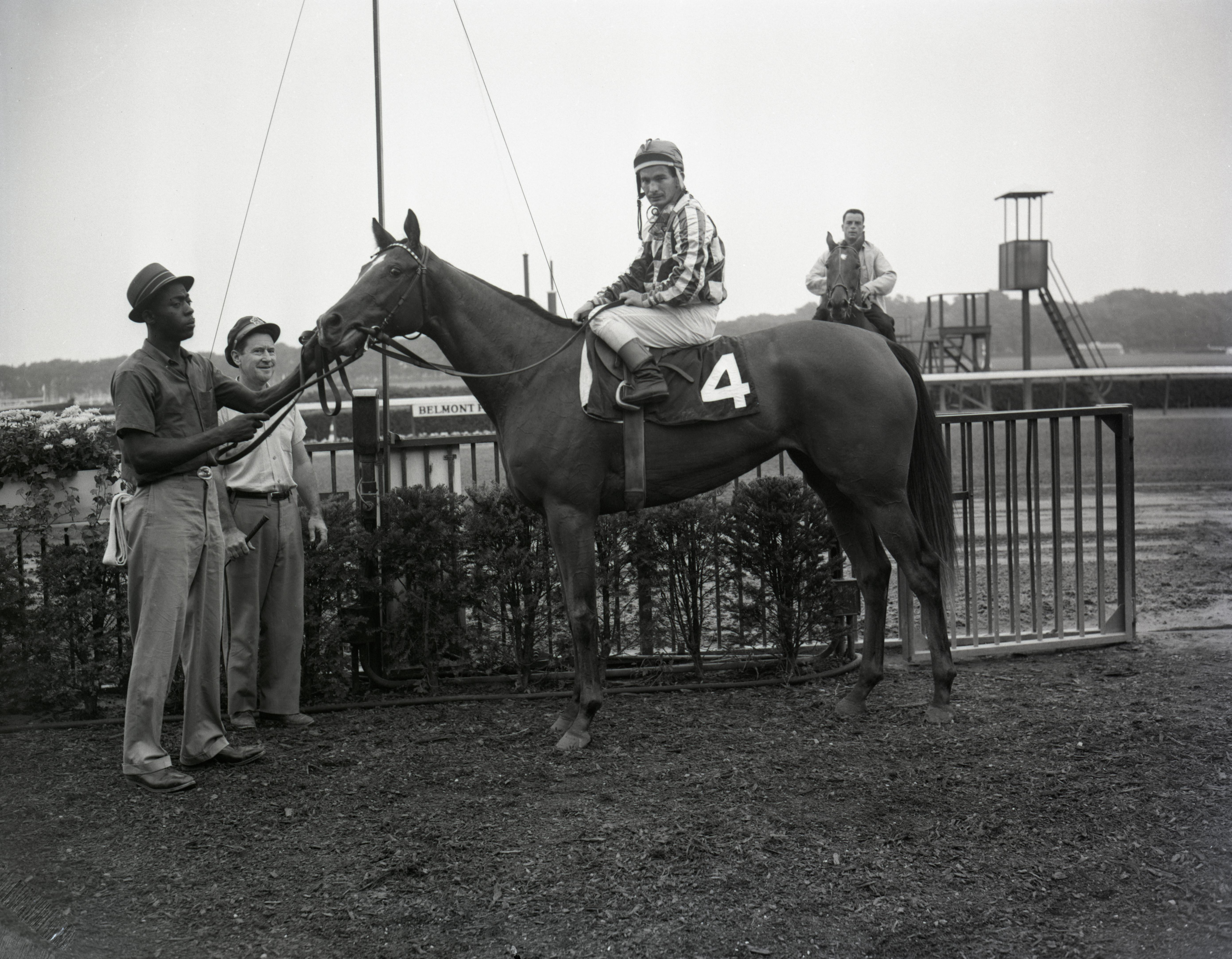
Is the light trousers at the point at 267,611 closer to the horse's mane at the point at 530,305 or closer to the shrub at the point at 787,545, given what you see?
the horse's mane at the point at 530,305

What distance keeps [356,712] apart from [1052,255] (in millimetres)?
16415

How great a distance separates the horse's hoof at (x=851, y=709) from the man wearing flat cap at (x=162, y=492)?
2.93 meters

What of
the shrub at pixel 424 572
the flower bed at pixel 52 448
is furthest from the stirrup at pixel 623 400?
the flower bed at pixel 52 448

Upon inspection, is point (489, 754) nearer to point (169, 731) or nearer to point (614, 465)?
point (614, 465)

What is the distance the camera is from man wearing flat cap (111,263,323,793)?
4.05 m

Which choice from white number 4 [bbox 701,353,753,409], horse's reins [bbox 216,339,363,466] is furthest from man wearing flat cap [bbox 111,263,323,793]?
white number 4 [bbox 701,353,753,409]

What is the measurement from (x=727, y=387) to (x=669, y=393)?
0.92 ft

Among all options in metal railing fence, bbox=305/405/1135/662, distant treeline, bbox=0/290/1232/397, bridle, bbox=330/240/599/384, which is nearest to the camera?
bridle, bbox=330/240/599/384

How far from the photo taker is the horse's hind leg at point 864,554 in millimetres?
5129

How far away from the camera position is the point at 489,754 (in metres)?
4.53

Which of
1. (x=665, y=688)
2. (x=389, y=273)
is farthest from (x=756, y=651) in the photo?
(x=389, y=273)

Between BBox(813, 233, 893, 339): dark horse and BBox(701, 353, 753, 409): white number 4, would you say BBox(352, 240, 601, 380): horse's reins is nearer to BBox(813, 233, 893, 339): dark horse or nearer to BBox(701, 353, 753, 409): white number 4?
BBox(701, 353, 753, 409): white number 4

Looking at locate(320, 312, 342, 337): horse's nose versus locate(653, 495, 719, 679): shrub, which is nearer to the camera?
locate(320, 312, 342, 337): horse's nose

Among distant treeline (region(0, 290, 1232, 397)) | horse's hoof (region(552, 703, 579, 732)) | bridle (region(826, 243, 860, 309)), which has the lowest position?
horse's hoof (region(552, 703, 579, 732))
